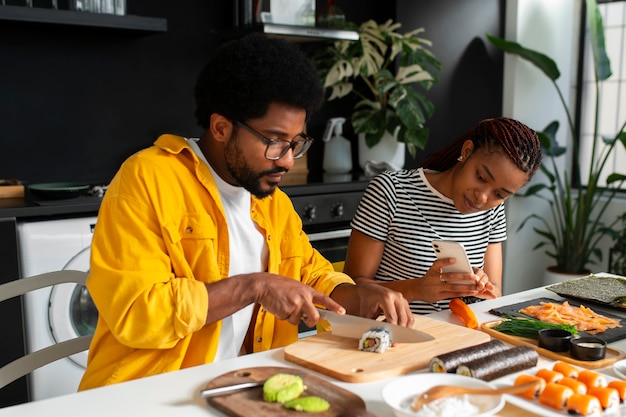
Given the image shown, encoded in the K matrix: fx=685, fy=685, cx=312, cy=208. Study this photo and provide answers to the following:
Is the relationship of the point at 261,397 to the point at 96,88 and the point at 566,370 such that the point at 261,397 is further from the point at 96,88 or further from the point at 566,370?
the point at 96,88

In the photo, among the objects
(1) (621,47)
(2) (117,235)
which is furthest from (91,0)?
(1) (621,47)

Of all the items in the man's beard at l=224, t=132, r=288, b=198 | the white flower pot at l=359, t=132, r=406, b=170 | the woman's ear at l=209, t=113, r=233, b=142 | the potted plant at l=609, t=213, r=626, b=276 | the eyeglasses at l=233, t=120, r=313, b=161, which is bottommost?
the potted plant at l=609, t=213, r=626, b=276

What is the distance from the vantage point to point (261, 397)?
3.79ft

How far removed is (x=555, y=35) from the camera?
4.39 metres

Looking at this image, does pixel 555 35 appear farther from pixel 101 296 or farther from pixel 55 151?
pixel 101 296

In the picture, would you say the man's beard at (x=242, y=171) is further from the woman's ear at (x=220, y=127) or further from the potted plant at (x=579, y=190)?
the potted plant at (x=579, y=190)

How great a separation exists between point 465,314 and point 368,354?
38 cm

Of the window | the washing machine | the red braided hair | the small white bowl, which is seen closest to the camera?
the small white bowl

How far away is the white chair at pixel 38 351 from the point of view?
61.2 inches

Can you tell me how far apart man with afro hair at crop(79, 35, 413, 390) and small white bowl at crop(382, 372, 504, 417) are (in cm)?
32

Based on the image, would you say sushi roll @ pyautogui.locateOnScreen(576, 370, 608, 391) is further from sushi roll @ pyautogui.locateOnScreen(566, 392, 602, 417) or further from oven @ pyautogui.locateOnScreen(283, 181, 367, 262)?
oven @ pyautogui.locateOnScreen(283, 181, 367, 262)

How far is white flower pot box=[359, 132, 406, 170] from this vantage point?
3.90 m

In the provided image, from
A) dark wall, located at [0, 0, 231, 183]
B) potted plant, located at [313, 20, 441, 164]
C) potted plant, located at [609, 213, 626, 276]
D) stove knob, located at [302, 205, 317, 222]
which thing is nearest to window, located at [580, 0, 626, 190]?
potted plant, located at [609, 213, 626, 276]

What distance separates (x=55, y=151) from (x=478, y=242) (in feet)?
6.91
